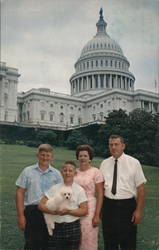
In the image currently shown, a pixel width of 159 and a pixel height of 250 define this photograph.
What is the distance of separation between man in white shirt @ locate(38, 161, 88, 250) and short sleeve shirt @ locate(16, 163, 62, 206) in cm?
18

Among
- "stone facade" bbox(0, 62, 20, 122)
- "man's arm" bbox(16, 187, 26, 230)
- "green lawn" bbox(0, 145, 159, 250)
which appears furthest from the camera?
"stone facade" bbox(0, 62, 20, 122)

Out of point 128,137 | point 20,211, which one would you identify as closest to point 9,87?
point 128,137

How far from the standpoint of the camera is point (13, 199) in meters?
5.14

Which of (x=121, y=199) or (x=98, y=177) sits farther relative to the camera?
(x=121, y=199)

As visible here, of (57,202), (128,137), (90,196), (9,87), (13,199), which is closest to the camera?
(57,202)

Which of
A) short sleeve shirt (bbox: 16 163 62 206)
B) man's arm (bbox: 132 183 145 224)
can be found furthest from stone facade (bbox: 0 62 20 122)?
man's arm (bbox: 132 183 145 224)

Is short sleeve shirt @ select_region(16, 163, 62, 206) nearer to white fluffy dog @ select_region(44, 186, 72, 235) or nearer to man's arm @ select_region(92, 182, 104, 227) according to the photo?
white fluffy dog @ select_region(44, 186, 72, 235)

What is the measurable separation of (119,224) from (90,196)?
21.3 inches

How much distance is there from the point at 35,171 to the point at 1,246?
1.32 m

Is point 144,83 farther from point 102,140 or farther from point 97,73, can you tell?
point 97,73

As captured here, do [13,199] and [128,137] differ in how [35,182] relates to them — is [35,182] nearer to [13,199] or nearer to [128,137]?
[13,199]

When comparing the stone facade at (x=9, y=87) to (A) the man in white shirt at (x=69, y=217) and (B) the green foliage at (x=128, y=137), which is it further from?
(A) the man in white shirt at (x=69, y=217)

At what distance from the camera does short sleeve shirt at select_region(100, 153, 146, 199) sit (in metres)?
4.18

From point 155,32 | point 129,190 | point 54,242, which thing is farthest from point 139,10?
point 54,242
